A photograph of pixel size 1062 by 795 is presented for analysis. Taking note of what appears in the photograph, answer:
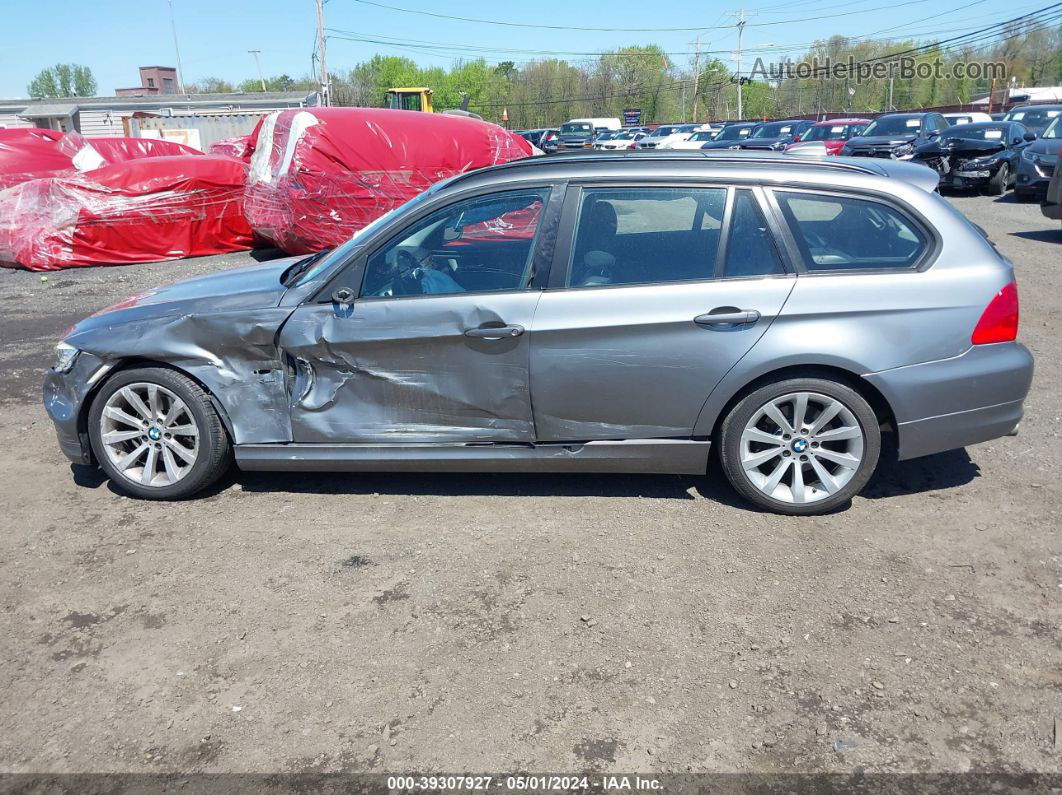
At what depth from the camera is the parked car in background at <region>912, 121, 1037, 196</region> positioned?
1798 centimetres

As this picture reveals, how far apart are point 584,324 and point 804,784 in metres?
2.19

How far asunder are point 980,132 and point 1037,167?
3434 mm

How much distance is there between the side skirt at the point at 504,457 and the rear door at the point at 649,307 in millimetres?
70

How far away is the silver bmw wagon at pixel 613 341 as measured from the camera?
13.1ft

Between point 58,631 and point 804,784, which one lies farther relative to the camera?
point 58,631

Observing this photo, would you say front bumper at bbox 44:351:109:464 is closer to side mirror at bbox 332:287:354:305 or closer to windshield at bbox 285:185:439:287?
windshield at bbox 285:185:439:287

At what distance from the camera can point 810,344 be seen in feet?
13.0

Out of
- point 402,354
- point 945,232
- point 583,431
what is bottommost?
point 583,431

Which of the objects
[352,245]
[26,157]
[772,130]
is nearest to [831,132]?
[772,130]

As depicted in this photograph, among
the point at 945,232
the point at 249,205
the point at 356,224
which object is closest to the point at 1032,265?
the point at 945,232

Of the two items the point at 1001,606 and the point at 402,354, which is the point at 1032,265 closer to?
the point at 1001,606

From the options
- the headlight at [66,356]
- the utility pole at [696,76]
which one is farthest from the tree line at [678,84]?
the headlight at [66,356]

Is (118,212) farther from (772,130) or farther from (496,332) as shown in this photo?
(772,130)

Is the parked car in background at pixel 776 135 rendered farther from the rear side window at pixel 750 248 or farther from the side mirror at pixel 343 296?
the side mirror at pixel 343 296
